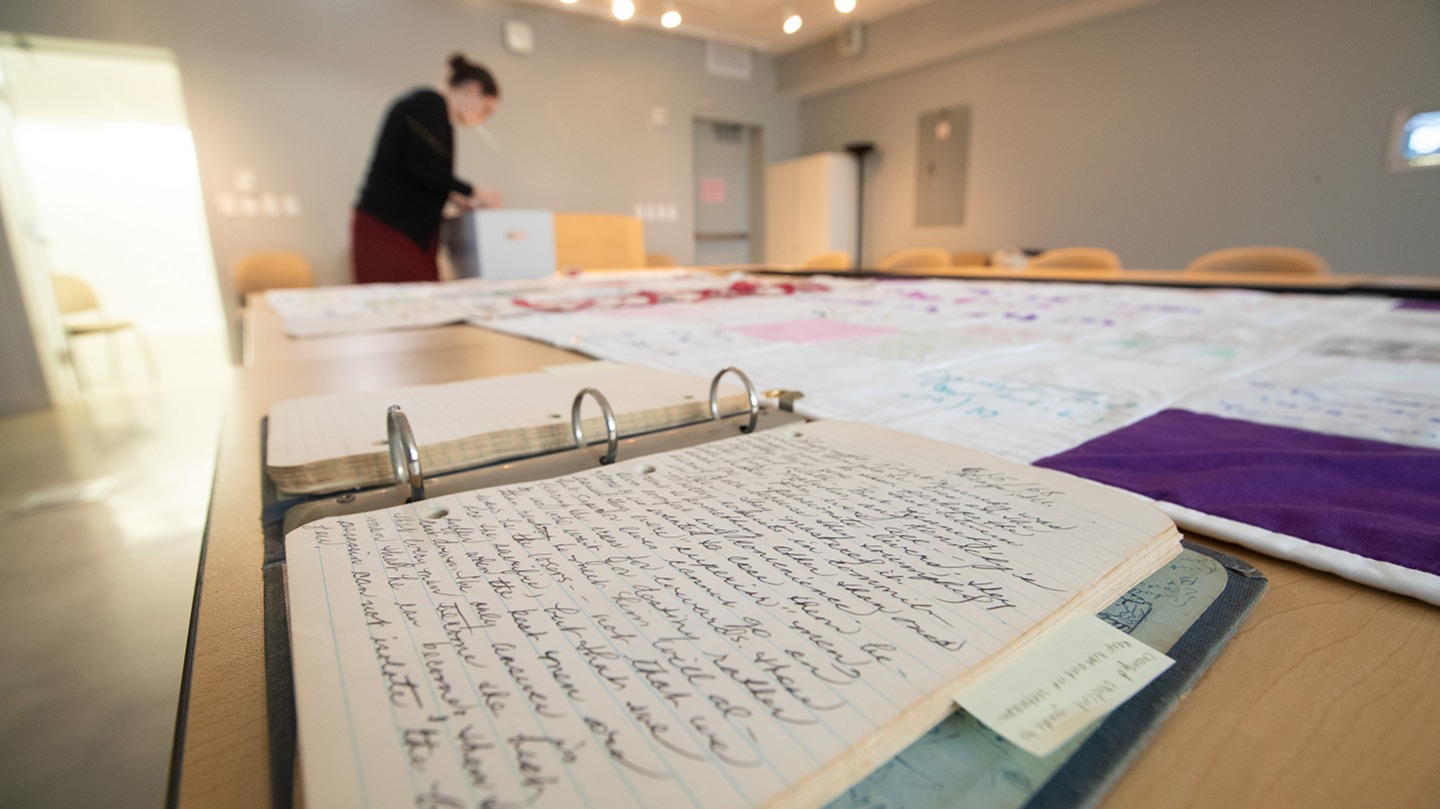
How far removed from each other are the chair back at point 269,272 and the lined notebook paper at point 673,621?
3.59m

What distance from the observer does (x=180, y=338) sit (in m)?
5.31

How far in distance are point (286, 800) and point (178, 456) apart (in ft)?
8.87

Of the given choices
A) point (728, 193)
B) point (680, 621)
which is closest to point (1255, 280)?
point (680, 621)

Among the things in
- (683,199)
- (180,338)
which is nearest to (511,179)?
(683,199)

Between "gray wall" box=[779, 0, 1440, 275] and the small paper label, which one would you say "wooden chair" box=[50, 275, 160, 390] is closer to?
the small paper label

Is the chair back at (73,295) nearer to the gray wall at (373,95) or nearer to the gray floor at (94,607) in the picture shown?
the gray wall at (373,95)

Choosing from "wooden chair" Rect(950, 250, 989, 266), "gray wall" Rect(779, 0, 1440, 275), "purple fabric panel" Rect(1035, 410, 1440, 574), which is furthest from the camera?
"wooden chair" Rect(950, 250, 989, 266)

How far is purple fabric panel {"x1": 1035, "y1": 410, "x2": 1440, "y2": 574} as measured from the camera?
0.30 m

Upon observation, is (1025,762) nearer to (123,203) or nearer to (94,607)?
(94,607)

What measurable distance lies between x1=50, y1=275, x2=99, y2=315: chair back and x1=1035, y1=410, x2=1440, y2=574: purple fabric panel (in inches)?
187

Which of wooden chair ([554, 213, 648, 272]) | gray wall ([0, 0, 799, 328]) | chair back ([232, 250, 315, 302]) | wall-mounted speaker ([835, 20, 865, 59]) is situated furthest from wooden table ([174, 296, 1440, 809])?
wall-mounted speaker ([835, 20, 865, 59])

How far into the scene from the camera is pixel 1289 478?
1.26 feet

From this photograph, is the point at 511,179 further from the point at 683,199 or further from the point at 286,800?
the point at 286,800

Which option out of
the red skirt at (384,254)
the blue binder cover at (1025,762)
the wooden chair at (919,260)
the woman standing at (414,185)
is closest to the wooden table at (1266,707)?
the blue binder cover at (1025,762)
